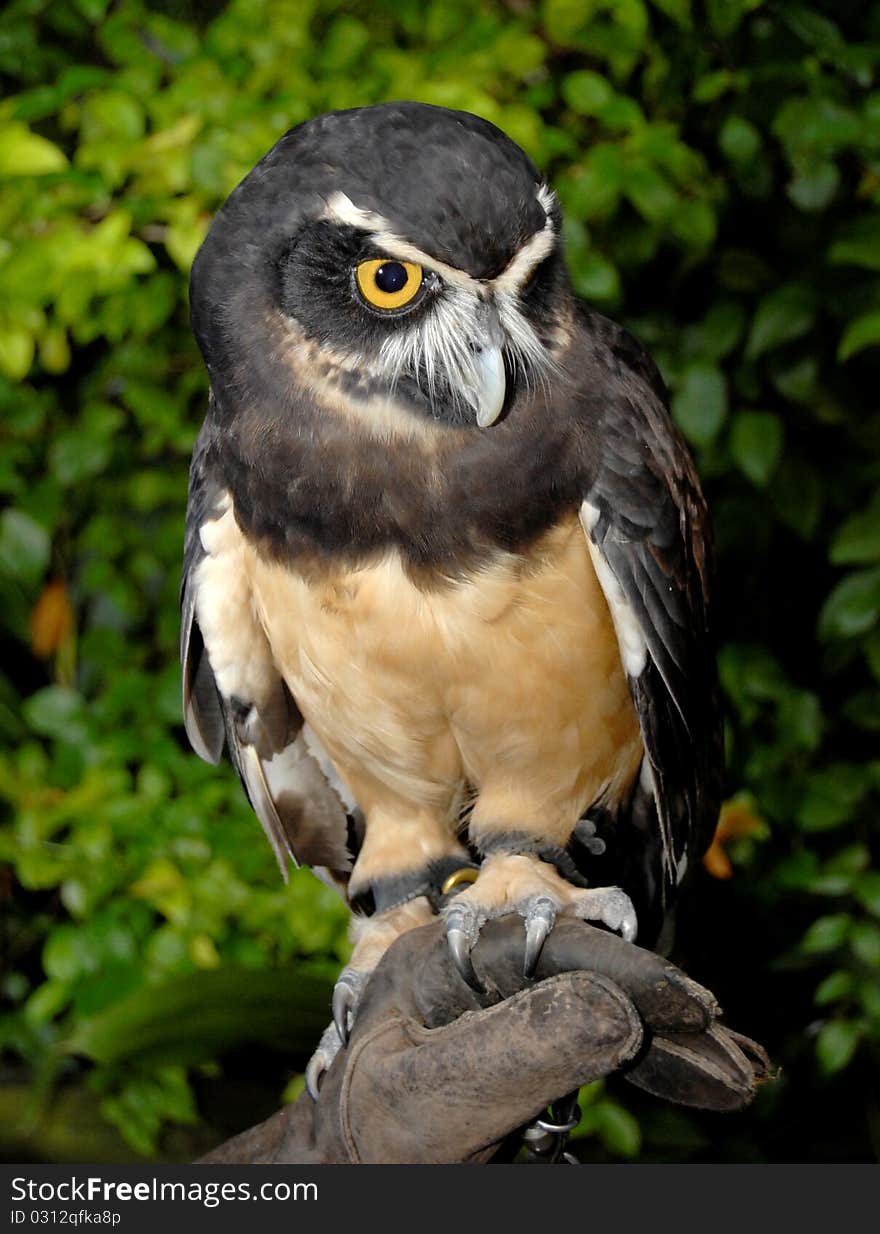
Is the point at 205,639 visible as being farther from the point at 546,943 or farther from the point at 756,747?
the point at 756,747

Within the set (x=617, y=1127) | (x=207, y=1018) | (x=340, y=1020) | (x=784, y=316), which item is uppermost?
(x=784, y=316)

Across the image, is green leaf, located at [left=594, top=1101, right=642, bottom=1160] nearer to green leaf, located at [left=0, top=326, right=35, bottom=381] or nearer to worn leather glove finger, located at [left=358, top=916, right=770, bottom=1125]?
worn leather glove finger, located at [left=358, top=916, right=770, bottom=1125]

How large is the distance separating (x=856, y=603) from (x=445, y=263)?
122 centimetres

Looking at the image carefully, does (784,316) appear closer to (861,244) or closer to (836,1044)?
(861,244)

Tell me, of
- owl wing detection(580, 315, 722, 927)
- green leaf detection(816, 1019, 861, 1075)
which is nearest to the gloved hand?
owl wing detection(580, 315, 722, 927)

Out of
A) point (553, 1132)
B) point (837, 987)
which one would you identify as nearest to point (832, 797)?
point (837, 987)

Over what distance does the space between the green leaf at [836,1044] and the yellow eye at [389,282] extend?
5.46 feet

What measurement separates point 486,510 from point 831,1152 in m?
2.19

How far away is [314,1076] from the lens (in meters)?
1.90

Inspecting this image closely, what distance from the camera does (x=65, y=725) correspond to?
2.91m

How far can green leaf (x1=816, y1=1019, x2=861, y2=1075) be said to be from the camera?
2.46 m

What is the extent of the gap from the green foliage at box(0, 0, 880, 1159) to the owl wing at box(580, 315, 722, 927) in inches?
18.2

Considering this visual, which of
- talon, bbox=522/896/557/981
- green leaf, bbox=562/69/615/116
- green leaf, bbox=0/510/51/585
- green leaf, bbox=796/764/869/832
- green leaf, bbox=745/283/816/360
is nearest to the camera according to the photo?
talon, bbox=522/896/557/981

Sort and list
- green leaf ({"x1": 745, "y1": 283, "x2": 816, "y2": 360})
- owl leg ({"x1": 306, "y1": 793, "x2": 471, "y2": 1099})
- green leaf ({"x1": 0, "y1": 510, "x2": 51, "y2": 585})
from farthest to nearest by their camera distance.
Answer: green leaf ({"x1": 0, "y1": 510, "x2": 51, "y2": 585}) → green leaf ({"x1": 745, "y1": 283, "x2": 816, "y2": 360}) → owl leg ({"x1": 306, "y1": 793, "x2": 471, "y2": 1099})
